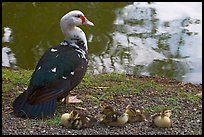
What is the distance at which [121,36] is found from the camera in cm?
1088

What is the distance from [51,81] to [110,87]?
5.77 ft

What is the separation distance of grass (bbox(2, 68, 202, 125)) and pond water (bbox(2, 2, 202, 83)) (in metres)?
1.03

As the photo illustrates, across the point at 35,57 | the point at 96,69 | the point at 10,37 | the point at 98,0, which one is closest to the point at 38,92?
the point at 96,69

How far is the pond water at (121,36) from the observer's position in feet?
31.3

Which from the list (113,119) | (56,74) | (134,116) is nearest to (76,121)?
(113,119)

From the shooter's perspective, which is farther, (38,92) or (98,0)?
(98,0)

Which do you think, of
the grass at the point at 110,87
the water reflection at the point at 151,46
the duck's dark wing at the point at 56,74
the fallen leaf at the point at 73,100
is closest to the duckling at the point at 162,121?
the grass at the point at 110,87

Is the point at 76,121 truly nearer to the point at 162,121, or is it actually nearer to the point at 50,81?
the point at 50,81

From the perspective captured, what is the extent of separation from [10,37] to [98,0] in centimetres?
341

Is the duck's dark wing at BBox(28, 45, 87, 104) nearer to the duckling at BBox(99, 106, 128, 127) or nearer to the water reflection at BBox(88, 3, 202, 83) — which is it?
the duckling at BBox(99, 106, 128, 127)

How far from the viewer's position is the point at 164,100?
21.5 feet

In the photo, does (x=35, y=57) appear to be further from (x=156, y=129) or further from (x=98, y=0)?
(x=156, y=129)

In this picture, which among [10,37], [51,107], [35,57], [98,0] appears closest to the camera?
[51,107]

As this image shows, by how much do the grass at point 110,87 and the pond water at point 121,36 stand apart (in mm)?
1030
